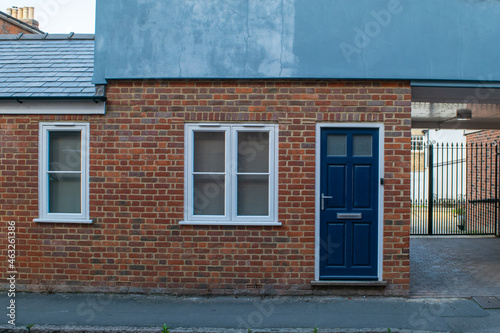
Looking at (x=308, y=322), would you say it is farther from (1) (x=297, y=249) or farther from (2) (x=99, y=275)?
(2) (x=99, y=275)

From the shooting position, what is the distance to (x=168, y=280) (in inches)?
253

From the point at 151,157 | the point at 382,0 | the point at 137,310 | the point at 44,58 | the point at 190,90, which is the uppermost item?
the point at 382,0

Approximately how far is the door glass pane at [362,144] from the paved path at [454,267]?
2.31 meters

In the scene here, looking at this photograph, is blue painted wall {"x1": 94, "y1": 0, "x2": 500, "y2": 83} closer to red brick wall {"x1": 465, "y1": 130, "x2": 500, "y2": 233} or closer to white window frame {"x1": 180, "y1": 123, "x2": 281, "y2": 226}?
white window frame {"x1": 180, "y1": 123, "x2": 281, "y2": 226}

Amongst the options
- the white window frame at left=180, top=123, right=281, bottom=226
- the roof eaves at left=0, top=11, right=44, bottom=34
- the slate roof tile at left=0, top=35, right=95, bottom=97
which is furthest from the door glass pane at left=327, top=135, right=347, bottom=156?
the roof eaves at left=0, top=11, right=44, bottom=34

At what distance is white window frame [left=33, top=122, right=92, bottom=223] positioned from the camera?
6.47 meters

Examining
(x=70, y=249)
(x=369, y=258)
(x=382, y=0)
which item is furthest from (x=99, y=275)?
(x=382, y=0)

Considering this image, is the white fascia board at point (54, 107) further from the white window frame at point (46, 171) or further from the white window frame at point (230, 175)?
the white window frame at point (230, 175)

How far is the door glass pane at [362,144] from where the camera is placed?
6.37m

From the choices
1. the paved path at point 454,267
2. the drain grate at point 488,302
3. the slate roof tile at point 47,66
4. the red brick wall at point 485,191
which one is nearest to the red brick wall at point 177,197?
the slate roof tile at point 47,66

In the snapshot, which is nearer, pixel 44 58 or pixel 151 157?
pixel 151 157

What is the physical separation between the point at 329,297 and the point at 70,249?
4.03 metres

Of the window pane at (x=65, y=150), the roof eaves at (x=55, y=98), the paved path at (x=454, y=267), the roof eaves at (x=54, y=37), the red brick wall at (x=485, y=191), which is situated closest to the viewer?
the roof eaves at (x=55, y=98)

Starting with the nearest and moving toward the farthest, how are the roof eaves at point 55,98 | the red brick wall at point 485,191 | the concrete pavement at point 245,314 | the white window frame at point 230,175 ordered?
the concrete pavement at point 245,314
the roof eaves at point 55,98
the white window frame at point 230,175
the red brick wall at point 485,191
